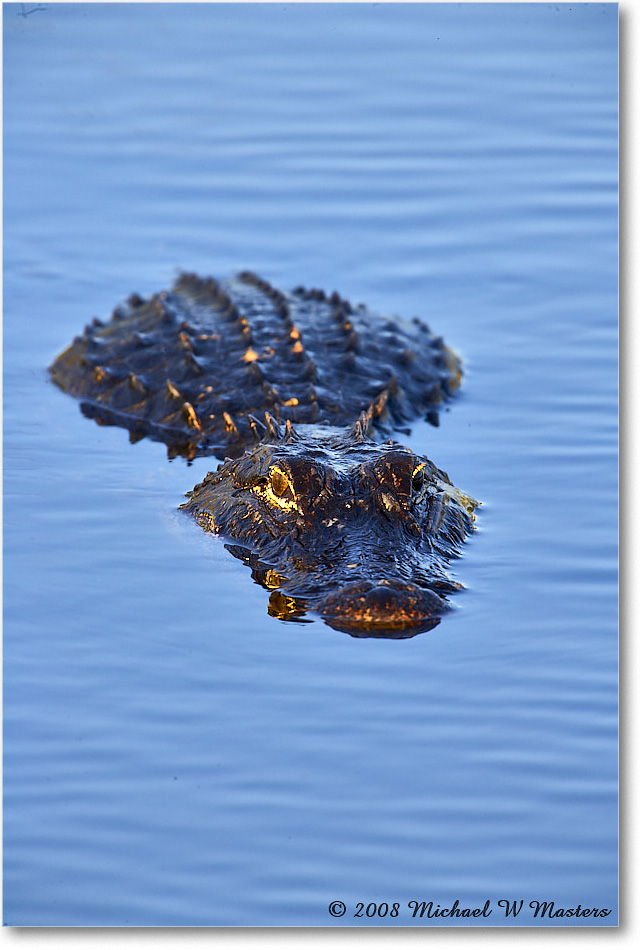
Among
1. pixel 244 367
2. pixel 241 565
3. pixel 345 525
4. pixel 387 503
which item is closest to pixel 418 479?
pixel 387 503

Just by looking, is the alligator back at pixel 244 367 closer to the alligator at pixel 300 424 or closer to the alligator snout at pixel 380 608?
the alligator at pixel 300 424

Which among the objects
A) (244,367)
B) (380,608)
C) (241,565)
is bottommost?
(380,608)

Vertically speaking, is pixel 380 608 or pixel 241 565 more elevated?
pixel 241 565

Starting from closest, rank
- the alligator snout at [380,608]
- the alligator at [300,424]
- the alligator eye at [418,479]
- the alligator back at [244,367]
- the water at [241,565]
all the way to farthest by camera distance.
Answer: the water at [241,565], the alligator snout at [380,608], the alligator at [300,424], the alligator eye at [418,479], the alligator back at [244,367]

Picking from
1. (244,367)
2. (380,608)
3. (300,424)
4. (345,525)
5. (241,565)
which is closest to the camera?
(380,608)

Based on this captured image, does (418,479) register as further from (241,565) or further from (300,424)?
(300,424)

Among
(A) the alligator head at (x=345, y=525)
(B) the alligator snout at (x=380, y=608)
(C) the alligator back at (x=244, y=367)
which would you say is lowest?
(B) the alligator snout at (x=380, y=608)

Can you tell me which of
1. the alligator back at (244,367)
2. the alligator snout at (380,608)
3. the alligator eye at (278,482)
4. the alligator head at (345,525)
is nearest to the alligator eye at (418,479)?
the alligator head at (345,525)
